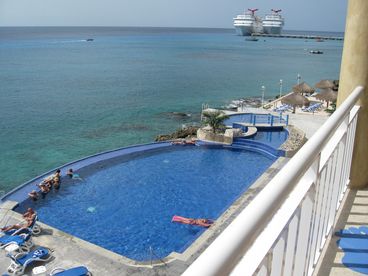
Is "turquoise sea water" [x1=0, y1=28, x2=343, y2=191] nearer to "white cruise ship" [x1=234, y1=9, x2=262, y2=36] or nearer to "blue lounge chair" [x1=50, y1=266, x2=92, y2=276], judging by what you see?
"blue lounge chair" [x1=50, y1=266, x2=92, y2=276]

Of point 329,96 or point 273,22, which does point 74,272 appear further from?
point 273,22

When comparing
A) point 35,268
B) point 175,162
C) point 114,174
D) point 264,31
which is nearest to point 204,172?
point 175,162

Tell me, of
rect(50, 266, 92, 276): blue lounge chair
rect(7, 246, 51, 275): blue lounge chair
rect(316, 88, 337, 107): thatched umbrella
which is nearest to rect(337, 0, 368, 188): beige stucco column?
rect(50, 266, 92, 276): blue lounge chair

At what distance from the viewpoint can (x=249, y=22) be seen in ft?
481

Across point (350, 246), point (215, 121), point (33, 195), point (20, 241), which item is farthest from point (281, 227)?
point (215, 121)

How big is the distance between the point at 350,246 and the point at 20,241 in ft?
33.3

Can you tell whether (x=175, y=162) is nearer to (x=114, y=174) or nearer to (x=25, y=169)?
(x=114, y=174)

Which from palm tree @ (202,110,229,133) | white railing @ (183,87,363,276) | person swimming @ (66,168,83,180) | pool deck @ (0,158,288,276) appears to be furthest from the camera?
palm tree @ (202,110,229,133)

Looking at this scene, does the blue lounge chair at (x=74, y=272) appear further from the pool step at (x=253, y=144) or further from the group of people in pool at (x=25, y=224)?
the pool step at (x=253, y=144)

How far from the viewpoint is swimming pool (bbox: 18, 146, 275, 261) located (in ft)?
39.2

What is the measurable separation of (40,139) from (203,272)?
27776 mm

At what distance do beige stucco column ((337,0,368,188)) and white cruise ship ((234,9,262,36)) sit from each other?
147075 millimetres

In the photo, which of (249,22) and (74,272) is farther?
(249,22)

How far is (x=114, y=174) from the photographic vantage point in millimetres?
17047
